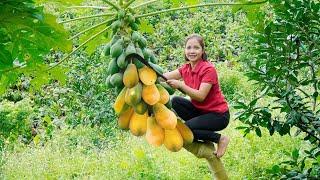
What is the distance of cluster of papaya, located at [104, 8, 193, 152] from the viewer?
267cm

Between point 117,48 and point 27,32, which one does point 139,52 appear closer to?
point 117,48

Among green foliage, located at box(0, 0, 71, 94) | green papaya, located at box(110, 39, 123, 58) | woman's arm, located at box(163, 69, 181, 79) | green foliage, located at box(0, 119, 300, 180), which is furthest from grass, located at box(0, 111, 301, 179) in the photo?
green foliage, located at box(0, 0, 71, 94)

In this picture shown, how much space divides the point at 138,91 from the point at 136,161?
2.62 m

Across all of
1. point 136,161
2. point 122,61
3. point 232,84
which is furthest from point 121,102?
point 232,84

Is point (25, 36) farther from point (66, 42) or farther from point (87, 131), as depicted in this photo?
point (87, 131)

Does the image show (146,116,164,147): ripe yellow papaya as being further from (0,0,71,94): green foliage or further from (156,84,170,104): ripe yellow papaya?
(0,0,71,94): green foliage

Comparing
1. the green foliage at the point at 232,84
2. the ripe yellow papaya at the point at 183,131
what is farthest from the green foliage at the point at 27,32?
the green foliage at the point at 232,84

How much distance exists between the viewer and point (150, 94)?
8.74 ft

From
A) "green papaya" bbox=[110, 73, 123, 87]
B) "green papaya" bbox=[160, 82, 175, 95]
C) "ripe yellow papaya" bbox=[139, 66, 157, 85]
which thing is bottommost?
"green papaya" bbox=[160, 82, 175, 95]

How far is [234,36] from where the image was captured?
406 inches

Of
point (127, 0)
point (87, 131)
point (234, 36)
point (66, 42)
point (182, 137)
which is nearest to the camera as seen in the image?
point (66, 42)

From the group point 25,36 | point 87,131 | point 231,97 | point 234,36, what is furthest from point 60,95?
point 25,36

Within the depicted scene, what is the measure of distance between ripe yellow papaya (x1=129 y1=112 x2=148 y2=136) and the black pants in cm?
77

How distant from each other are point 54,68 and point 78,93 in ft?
16.2
